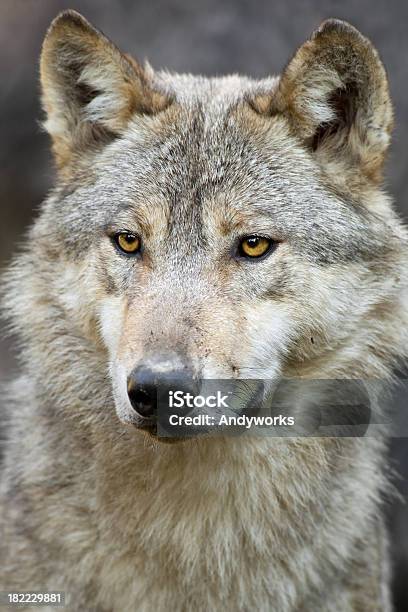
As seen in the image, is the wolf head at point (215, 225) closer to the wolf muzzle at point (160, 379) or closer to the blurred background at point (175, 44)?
the wolf muzzle at point (160, 379)

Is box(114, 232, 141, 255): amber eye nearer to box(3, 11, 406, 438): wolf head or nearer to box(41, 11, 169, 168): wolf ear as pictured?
box(3, 11, 406, 438): wolf head

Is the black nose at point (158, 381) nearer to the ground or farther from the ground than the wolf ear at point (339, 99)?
nearer to the ground

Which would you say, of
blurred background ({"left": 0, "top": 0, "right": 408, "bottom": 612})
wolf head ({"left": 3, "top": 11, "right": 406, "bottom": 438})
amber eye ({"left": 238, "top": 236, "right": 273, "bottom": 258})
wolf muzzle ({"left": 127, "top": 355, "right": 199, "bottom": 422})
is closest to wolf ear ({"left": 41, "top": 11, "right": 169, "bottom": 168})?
wolf head ({"left": 3, "top": 11, "right": 406, "bottom": 438})

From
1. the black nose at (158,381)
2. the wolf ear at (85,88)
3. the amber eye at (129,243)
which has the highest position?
the wolf ear at (85,88)

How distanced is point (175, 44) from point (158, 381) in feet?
17.1

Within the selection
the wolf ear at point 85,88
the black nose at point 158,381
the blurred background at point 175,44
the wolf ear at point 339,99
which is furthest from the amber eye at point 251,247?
the blurred background at point 175,44

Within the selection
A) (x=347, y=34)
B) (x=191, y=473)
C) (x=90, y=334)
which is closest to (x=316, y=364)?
(x=191, y=473)

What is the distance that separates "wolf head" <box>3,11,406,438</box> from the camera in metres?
3.43

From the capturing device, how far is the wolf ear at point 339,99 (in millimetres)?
3570

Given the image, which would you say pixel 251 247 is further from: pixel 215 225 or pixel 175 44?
pixel 175 44

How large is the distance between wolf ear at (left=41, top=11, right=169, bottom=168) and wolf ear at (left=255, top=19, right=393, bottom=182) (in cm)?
57

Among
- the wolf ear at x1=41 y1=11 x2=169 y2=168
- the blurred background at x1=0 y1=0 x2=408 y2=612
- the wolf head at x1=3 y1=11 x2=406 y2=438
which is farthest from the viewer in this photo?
the blurred background at x1=0 y1=0 x2=408 y2=612

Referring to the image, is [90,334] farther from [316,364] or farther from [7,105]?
[7,105]

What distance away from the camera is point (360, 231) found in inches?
147
